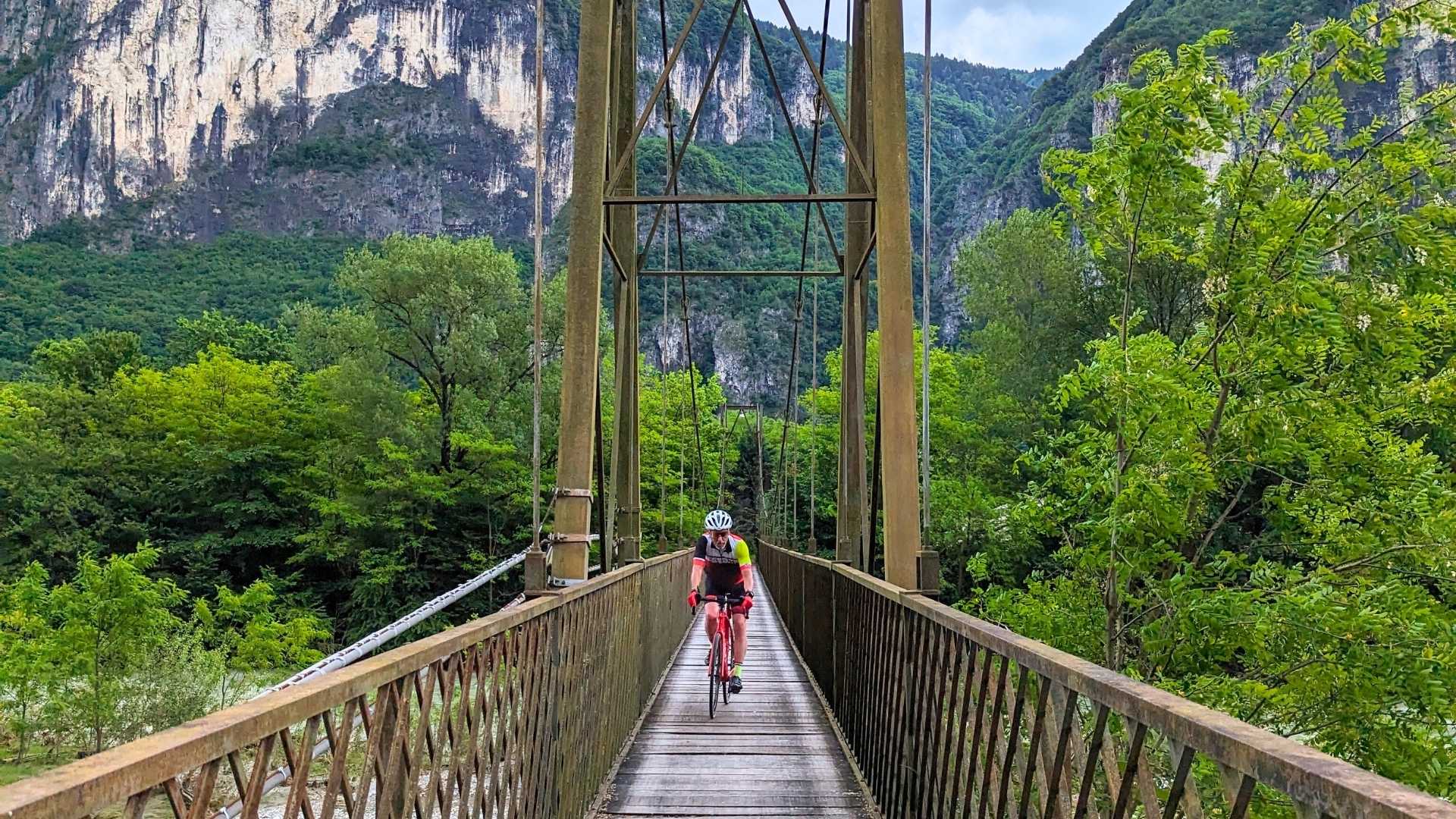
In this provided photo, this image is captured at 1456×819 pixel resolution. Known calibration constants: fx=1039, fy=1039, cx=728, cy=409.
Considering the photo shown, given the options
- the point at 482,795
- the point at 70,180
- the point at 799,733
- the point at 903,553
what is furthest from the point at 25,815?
the point at 70,180

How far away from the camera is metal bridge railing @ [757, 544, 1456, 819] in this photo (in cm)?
120

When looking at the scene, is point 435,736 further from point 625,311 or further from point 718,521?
point 625,311

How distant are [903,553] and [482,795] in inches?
125

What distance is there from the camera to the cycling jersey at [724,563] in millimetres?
Result: 6324

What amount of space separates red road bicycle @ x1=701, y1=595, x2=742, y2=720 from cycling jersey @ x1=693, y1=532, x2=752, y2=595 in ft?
0.20

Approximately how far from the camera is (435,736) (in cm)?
240

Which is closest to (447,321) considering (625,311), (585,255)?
(625,311)

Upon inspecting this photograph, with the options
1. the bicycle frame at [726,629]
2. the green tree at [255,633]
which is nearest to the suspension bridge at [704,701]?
the bicycle frame at [726,629]

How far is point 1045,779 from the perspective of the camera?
2090 millimetres

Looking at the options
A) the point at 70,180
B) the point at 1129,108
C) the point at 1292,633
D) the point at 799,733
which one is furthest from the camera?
the point at 70,180

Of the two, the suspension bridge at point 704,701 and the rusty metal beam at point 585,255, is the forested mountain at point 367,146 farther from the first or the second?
the rusty metal beam at point 585,255

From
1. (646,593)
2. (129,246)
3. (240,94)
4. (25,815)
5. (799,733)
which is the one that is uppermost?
(240,94)

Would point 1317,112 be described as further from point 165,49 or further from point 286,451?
point 165,49

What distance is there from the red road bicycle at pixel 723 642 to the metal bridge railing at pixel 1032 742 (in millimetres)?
1181
